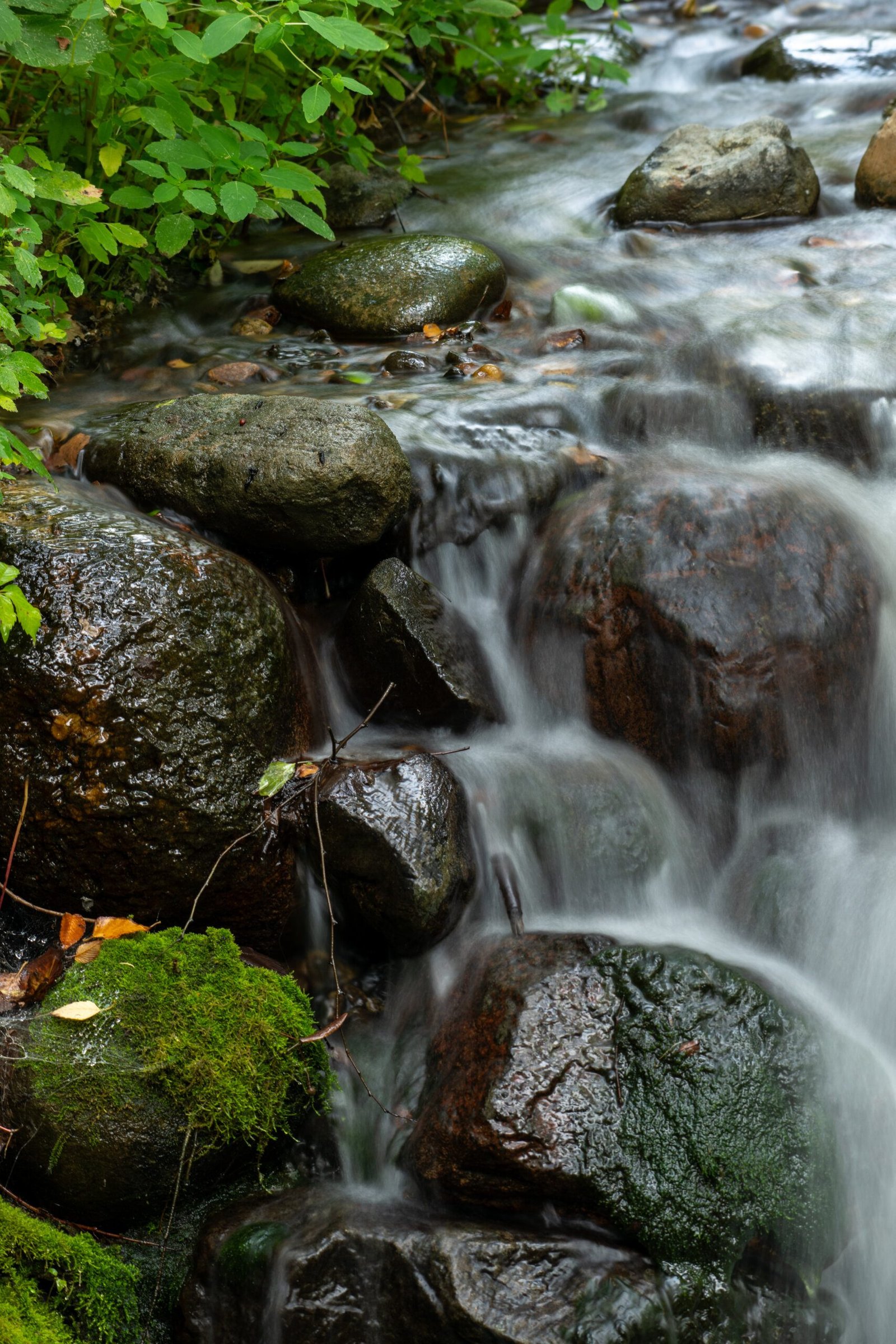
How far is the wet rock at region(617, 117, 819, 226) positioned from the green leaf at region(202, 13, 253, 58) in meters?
3.08

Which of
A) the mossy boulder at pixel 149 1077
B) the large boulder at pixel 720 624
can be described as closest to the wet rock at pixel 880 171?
the large boulder at pixel 720 624

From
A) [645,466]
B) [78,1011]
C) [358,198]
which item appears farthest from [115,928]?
[358,198]

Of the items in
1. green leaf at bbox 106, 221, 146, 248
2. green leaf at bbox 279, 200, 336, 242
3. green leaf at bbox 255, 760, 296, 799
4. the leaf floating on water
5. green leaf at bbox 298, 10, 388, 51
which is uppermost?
green leaf at bbox 298, 10, 388, 51

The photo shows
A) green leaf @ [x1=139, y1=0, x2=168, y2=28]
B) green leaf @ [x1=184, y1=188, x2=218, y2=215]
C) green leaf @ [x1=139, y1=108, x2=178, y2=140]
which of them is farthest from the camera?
green leaf @ [x1=184, y1=188, x2=218, y2=215]

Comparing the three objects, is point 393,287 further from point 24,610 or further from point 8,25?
point 24,610

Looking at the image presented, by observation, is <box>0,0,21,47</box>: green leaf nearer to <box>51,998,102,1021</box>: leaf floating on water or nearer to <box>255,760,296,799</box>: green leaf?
<box>255,760,296,799</box>: green leaf

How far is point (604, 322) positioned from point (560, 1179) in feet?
12.7

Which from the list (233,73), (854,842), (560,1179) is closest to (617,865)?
(854,842)

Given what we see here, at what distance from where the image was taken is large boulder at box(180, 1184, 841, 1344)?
7.38 ft

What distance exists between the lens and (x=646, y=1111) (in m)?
2.47

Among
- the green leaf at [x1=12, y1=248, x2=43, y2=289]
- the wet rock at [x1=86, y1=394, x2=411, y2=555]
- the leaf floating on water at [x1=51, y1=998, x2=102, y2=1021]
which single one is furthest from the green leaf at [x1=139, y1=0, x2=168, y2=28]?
the leaf floating on water at [x1=51, y1=998, x2=102, y2=1021]

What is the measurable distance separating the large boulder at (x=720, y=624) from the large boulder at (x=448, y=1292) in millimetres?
1486

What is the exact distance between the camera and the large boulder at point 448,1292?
2.25 meters

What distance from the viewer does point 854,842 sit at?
3.24m
